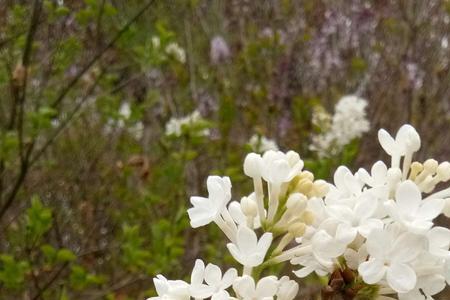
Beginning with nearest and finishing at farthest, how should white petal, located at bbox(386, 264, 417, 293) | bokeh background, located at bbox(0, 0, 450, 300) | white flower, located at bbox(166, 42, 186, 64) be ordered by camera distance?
1. white petal, located at bbox(386, 264, 417, 293)
2. bokeh background, located at bbox(0, 0, 450, 300)
3. white flower, located at bbox(166, 42, 186, 64)

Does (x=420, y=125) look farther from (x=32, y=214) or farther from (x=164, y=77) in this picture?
(x=32, y=214)

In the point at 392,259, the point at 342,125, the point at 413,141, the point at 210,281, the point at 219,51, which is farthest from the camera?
the point at 219,51

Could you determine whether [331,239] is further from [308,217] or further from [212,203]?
[212,203]

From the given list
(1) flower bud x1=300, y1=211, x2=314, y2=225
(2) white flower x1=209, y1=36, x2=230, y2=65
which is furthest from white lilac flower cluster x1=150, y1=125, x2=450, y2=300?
(2) white flower x1=209, y1=36, x2=230, y2=65

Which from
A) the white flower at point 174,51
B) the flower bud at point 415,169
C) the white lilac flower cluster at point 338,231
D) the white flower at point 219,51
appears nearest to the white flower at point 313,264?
the white lilac flower cluster at point 338,231

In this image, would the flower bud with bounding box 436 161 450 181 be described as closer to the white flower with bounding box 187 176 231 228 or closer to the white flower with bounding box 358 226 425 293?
the white flower with bounding box 358 226 425 293

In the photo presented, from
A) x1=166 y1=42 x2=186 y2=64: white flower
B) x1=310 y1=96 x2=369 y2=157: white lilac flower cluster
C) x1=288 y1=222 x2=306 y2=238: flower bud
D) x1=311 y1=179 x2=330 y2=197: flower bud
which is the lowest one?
x1=288 y1=222 x2=306 y2=238: flower bud

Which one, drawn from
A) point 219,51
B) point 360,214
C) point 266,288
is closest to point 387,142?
point 360,214
